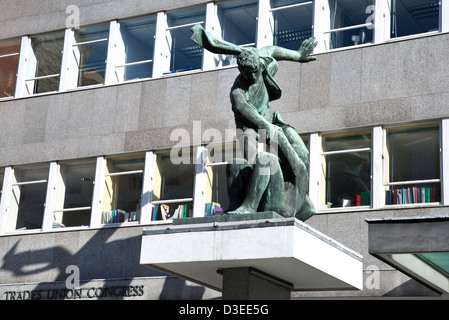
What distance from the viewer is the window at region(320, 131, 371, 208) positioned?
1905 centimetres

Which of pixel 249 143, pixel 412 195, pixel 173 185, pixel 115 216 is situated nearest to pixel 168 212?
pixel 173 185

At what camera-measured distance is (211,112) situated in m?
21.1

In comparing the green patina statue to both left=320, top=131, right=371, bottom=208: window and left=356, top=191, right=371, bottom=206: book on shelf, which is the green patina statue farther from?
left=320, top=131, right=371, bottom=208: window

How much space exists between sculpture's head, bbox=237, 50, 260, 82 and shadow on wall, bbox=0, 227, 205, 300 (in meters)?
7.77

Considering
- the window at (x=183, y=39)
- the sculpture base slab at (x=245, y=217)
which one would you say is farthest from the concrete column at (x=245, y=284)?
the window at (x=183, y=39)

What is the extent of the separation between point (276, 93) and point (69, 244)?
32.1 feet

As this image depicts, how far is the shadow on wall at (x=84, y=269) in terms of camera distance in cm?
2042

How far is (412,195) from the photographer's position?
18469 millimetres

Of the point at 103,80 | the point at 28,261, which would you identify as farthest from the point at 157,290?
the point at 103,80

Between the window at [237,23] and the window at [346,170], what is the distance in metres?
3.39

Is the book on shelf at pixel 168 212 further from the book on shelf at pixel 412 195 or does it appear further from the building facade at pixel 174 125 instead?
the book on shelf at pixel 412 195

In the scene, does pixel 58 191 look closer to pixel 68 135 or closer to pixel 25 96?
pixel 68 135

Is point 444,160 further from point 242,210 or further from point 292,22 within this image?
point 242,210

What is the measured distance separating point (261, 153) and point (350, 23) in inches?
343
